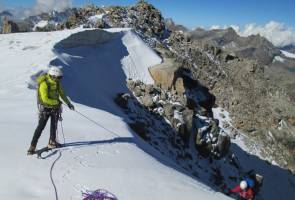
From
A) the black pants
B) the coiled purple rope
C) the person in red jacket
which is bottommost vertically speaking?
the person in red jacket

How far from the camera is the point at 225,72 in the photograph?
7612 centimetres

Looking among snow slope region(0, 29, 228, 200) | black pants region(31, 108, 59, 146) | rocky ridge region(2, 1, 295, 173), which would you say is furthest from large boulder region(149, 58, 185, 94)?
black pants region(31, 108, 59, 146)

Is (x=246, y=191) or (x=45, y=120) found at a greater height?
(x=45, y=120)

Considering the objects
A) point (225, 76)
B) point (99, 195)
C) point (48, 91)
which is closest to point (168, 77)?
point (48, 91)

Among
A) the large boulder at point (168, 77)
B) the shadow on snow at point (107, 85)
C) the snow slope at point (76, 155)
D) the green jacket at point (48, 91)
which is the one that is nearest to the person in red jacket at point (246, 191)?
the snow slope at point (76, 155)

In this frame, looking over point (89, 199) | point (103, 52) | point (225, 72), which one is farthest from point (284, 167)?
point (89, 199)

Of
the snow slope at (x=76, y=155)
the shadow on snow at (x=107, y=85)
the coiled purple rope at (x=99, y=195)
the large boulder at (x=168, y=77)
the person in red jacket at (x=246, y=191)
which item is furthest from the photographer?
the large boulder at (x=168, y=77)

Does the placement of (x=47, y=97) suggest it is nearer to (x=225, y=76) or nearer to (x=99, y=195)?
(x=99, y=195)

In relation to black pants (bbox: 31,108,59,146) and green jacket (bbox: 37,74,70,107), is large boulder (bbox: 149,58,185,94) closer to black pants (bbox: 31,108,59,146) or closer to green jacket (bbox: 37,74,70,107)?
black pants (bbox: 31,108,59,146)

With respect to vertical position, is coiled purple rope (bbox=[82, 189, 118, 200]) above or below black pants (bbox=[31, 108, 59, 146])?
below

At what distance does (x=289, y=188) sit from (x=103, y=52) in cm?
3146

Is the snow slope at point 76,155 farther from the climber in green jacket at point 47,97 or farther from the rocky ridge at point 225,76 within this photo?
the rocky ridge at point 225,76

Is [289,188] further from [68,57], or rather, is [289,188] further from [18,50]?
[18,50]

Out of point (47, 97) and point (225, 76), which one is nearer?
point (47, 97)
